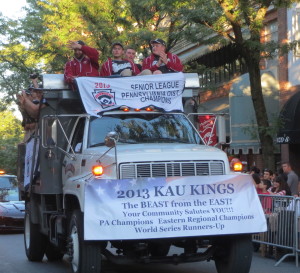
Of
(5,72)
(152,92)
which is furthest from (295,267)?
(5,72)

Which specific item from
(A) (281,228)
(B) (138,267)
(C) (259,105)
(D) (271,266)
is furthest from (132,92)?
(C) (259,105)

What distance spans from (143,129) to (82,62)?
2.15m

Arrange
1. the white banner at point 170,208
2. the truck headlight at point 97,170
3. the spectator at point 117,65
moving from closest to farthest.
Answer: the white banner at point 170,208
the truck headlight at point 97,170
the spectator at point 117,65

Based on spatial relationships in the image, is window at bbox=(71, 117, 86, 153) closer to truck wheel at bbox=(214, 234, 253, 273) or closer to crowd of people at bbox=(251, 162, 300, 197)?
truck wheel at bbox=(214, 234, 253, 273)

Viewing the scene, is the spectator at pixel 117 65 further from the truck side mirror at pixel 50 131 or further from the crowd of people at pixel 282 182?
the crowd of people at pixel 282 182

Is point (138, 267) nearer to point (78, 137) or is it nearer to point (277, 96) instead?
point (78, 137)

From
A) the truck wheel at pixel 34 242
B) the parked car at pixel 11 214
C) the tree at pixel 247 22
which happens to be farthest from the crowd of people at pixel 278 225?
the tree at pixel 247 22

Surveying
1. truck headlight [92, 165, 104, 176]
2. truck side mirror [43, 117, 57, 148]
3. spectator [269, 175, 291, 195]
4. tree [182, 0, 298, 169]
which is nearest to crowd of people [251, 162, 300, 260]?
spectator [269, 175, 291, 195]

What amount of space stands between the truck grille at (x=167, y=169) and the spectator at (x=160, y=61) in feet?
9.04

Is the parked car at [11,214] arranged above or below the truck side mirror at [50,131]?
below

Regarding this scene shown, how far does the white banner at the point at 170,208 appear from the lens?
8.70 m

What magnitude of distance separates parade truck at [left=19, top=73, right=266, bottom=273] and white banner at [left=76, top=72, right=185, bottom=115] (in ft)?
0.05

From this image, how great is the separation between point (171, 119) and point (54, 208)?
2.48m

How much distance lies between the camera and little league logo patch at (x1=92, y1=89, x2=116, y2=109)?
1048 centimetres
